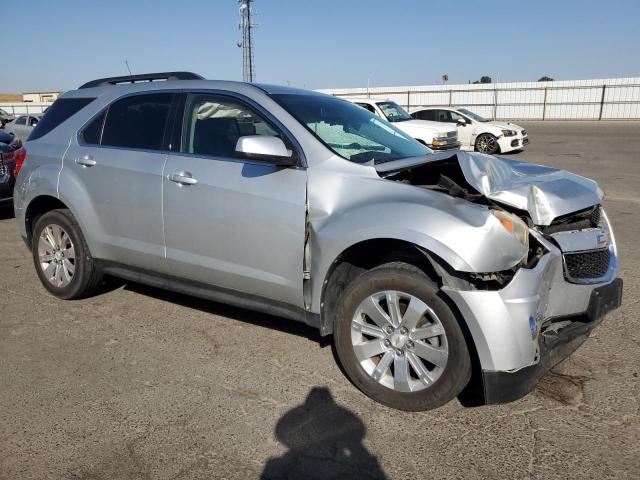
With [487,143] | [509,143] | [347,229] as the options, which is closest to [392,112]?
[487,143]

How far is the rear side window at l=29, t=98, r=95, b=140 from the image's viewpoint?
4.85m

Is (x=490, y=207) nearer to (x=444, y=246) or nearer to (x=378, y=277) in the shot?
(x=444, y=246)

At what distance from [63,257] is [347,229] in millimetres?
3011

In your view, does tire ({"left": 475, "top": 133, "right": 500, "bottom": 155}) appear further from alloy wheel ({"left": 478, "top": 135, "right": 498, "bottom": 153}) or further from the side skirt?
the side skirt

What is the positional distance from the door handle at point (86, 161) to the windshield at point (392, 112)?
10978 millimetres

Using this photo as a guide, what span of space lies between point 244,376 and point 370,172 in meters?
1.57

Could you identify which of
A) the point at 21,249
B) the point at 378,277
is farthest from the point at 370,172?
the point at 21,249

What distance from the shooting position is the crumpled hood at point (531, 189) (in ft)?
10.2

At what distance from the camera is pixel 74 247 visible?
15.6ft

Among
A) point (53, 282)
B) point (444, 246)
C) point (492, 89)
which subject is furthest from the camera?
point (492, 89)

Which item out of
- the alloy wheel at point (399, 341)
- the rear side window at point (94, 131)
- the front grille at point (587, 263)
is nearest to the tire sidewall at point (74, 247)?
the rear side window at point (94, 131)

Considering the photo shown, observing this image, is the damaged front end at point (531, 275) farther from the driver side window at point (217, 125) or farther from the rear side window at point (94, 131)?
the rear side window at point (94, 131)

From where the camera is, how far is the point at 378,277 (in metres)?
3.11

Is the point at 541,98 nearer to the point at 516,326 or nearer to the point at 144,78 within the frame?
the point at 144,78
